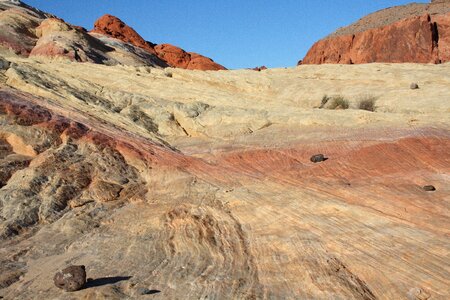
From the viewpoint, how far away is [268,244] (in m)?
9.54

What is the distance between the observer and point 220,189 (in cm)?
1291

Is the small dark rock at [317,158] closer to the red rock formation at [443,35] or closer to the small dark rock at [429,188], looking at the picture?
the small dark rock at [429,188]

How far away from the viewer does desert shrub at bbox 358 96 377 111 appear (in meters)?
20.3

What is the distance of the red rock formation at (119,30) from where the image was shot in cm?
7525

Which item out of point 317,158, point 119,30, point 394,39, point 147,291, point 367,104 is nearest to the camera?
point 147,291

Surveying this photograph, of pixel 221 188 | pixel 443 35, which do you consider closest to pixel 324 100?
pixel 221 188

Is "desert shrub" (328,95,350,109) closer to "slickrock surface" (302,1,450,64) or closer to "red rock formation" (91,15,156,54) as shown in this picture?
"slickrock surface" (302,1,450,64)

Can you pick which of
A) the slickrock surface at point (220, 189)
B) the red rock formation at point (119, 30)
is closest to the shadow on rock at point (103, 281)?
the slickrock surface at point (220, 189)

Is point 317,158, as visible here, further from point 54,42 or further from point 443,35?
point 443,35

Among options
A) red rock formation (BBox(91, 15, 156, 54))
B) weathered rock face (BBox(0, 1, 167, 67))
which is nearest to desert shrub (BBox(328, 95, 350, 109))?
weathered rock face (BBox(0, 1, 167, 67))

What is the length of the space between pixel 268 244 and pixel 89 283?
3.65 m

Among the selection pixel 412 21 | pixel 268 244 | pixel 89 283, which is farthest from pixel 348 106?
pixel 412 21

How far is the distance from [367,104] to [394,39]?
45.6m

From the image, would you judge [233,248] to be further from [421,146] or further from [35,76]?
[35,76]
